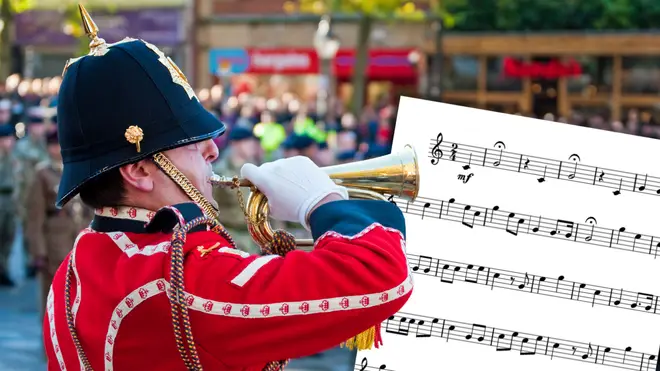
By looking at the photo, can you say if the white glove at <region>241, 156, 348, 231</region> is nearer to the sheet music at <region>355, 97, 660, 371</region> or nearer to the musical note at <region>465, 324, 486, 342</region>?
the sheet music at <region>355, 97, 660, 371</region>

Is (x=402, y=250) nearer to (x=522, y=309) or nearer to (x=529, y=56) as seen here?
(x=522, y=309)

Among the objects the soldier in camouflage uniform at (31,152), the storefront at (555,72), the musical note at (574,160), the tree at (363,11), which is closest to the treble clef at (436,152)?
the musical note at (574,160)

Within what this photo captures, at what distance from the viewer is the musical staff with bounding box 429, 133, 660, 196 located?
2824 mm

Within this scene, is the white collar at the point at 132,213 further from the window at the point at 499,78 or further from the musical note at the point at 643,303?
the window at the point at 499,78

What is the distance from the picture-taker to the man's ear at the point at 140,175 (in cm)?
237

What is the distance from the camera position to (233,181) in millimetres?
2518

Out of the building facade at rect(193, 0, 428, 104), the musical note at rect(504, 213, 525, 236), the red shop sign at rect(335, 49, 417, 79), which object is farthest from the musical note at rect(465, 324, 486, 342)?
the red shop sign at rect(335, 49, 417, 79)

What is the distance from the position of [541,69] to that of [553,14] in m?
1.50

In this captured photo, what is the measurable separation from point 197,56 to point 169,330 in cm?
3234

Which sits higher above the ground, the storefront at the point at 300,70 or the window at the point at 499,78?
the window at the point at 499,78

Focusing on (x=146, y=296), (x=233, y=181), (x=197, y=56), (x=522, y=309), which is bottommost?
(x=197, y=56)

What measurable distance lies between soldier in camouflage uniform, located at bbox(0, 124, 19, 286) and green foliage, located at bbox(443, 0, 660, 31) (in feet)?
49.1

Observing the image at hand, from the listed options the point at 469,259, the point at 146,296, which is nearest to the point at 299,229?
the point at 469,259

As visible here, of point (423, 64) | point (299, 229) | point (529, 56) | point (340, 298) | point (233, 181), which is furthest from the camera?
point (423, 64)
